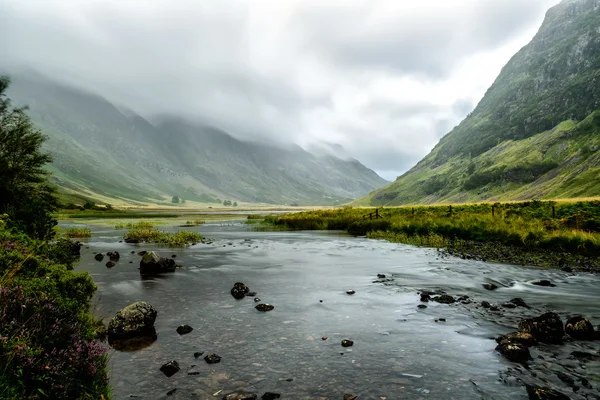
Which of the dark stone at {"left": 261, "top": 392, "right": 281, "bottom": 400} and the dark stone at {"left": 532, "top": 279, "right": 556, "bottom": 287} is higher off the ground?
the dark stone at {"left": 532, "top": 279, "right": 556, "bottom": 287}

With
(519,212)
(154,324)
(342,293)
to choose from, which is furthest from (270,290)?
(519,212)

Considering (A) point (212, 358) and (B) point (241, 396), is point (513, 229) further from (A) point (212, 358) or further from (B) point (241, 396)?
(B) point (241, 396)

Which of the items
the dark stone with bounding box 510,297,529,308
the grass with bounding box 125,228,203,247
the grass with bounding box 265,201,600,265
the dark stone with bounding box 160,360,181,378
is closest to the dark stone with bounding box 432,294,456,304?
the dark stone with bounding box 510,297,529,308

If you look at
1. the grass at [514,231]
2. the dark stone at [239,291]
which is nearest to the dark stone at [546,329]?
the dark stone at [239,291]

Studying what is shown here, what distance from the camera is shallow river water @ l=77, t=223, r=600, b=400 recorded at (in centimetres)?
848

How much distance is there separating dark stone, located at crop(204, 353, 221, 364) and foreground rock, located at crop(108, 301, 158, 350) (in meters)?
2.85

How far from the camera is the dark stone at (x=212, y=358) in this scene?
32.1 feet

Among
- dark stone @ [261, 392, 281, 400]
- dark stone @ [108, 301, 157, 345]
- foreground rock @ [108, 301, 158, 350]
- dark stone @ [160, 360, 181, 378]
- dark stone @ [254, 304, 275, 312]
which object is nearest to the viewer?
dark stone @ [261, 392, 281, 400]

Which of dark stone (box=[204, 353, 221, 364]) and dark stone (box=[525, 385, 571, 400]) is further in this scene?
dark stone (box=[204, 353, 221, 364])

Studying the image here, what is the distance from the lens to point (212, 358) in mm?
9836

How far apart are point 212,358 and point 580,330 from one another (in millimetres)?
11970

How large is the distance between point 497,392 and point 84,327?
10073mm

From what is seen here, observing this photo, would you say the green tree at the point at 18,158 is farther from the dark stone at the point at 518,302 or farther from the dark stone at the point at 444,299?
the dark stone at the point at 518,302

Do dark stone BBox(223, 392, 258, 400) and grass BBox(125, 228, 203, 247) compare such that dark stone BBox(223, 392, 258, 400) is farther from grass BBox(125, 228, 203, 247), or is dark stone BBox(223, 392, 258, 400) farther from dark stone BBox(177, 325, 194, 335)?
grass BBox(125, 228, 203, 247)
